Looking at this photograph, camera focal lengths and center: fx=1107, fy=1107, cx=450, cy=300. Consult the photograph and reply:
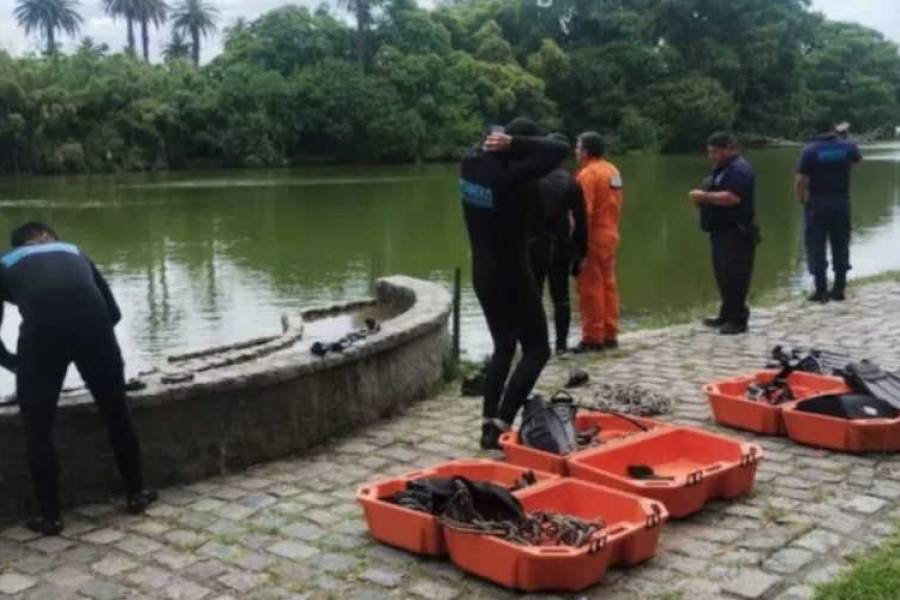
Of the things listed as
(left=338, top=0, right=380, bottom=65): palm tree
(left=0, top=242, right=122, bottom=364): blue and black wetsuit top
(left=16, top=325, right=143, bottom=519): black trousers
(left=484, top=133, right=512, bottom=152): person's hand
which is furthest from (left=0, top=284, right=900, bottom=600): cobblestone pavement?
(left=338, top=0, right=380, bottom=65): palm tree

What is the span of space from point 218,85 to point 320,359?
4891 centimetres

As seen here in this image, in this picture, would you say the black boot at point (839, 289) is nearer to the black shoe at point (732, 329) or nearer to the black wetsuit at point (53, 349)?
the black shoe at point (732, 329)

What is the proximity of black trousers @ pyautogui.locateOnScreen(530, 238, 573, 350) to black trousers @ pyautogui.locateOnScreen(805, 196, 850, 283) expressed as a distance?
3.42 metres

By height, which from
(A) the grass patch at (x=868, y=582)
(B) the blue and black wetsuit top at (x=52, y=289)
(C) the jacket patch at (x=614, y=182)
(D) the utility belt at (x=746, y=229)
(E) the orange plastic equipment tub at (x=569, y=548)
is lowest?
(A) the grass patch at (x=868, y=582)

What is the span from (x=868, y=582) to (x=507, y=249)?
2.36 meters

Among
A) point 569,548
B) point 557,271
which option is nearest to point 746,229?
point 557,271

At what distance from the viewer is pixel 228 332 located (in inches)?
472

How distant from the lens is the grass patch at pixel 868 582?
3635 millimetres

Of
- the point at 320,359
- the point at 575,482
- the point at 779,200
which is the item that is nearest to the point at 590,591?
the point at 575,482

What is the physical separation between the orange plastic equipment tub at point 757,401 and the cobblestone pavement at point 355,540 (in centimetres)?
9

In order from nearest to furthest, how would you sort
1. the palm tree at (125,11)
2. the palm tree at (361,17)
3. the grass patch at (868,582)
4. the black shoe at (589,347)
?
1. the grass patch at (868,582)
2. the black shoe at (589,347)
3. the palm tree at (361,17)
4. the palm tree at (125,11)

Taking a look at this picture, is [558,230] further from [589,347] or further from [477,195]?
[477,195]

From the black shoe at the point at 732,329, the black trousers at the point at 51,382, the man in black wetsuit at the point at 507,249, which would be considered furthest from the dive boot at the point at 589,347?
the black trousers at the point at 51,382

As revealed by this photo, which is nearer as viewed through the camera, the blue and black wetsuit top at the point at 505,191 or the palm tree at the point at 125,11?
the blue and black wetsuit top at the point at 505,191
